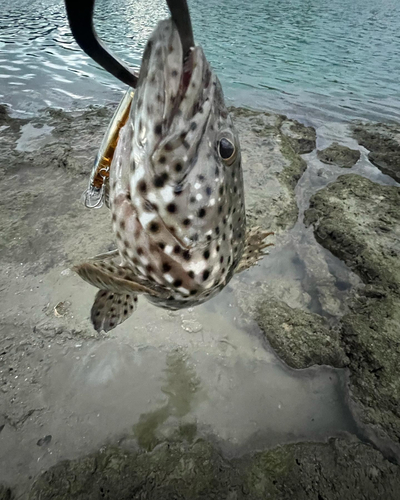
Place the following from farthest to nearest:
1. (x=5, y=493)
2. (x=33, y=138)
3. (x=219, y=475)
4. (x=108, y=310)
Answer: (x=33, y=138) < (x=219, y=475) < (x=5, y=493) < (x=108, y=310)

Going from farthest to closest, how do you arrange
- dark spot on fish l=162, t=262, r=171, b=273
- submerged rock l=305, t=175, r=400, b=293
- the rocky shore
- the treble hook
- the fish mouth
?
submerged rock l=305, t=175, r=400, b=293 → the rocky shore → dark spot on fish l=162, t=262, r=171, b=273 → the fish mouth → the treble hook

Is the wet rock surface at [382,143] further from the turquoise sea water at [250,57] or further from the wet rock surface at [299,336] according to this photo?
the wet rock surface at [299,336]

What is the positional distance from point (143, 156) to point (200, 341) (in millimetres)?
2568

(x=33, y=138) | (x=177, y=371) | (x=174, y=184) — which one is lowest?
(x=177, y=371)

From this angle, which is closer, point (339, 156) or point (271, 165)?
point (271, 165)

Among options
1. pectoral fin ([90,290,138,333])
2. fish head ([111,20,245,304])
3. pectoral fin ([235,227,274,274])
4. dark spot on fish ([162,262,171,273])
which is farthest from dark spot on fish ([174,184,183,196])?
pectoral fin ([235,227,274,274])

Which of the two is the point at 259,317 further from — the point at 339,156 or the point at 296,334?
the point at 339,156

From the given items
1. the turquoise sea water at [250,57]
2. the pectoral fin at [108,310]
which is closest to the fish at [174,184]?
the pectoral fin at [108,310]

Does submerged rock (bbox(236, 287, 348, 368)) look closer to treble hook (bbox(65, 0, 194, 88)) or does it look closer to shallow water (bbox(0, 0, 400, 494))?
shallow water (bbox(0, 0, 400, 494))

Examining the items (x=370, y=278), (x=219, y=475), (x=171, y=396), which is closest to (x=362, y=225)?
(x=370, y=278)

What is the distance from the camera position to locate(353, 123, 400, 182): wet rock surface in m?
7.05

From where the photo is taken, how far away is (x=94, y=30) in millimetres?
1062

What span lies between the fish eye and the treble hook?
0.46 m

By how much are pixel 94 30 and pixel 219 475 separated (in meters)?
3.04
